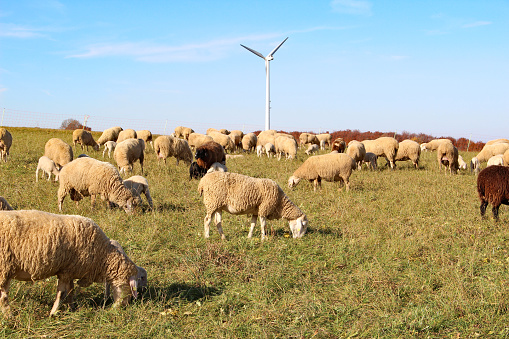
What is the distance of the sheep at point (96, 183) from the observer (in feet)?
31.1

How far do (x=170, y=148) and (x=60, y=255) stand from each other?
15.3 m

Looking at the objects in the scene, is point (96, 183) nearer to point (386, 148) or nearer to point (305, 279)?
point (305, 279)

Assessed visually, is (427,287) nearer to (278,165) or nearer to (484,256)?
(484,256)

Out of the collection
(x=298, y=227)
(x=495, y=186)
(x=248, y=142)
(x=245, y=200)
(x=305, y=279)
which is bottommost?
(x=305, y=279)

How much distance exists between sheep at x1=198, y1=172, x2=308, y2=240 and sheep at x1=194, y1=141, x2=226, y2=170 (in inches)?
317

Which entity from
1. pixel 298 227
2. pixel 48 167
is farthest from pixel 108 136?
pixel 298 227

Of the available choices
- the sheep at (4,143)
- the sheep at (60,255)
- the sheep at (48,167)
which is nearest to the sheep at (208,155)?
the sheep at (48,167)

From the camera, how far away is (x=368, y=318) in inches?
185

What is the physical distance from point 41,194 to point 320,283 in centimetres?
939

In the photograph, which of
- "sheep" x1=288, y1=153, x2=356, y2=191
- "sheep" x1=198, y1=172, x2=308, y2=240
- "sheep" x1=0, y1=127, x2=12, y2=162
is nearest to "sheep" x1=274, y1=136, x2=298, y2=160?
"sheep" x1=288, y1=153, x2=356, y2=191

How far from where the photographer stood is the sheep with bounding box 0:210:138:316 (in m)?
4.13

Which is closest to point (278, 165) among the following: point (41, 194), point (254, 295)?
point (41, 194)

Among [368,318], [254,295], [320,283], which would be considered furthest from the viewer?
[320,283]

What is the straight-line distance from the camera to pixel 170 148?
19.3 meters
